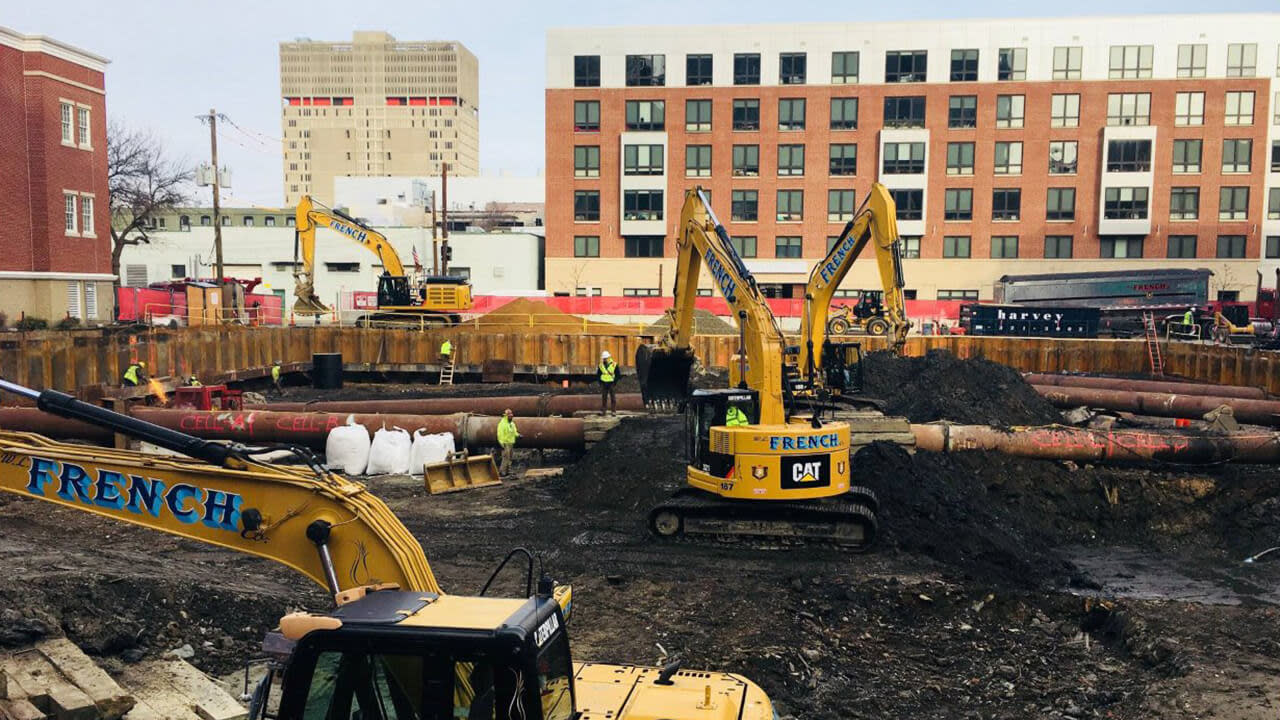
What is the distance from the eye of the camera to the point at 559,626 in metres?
5.85

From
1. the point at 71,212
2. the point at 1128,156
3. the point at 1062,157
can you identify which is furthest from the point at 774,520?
the point at 1128,156

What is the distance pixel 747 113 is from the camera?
62812 millimetres

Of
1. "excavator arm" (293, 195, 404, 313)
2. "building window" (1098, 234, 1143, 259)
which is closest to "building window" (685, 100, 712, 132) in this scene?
"building window" (1098, 234, 1143, 259)

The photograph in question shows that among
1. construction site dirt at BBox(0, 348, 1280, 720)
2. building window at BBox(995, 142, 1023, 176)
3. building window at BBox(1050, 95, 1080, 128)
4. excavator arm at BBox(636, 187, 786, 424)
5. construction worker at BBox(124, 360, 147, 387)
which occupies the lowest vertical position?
construction site dirt at BBox(0, 348, 1280, 720)

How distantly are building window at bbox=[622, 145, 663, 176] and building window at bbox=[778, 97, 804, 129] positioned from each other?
27.4ft

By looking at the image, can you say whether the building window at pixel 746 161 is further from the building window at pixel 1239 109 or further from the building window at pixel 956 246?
the building window at pixel 1239 109

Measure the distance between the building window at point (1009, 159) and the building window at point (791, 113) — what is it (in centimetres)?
1271

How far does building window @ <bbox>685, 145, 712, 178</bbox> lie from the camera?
2495 inches

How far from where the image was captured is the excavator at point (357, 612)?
529 centimetres

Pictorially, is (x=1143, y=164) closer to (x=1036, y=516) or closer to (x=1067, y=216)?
(x=1067, y=216)

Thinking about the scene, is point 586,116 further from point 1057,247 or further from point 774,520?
point 774,520

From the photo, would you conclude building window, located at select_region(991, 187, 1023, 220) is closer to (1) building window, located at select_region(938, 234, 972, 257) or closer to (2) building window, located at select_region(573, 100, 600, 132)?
(1) building window, located at select_region(938, 234, 972, 257)

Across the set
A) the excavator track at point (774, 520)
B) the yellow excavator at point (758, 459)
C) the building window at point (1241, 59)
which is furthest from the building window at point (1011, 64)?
the excavator track at point (774, 520)

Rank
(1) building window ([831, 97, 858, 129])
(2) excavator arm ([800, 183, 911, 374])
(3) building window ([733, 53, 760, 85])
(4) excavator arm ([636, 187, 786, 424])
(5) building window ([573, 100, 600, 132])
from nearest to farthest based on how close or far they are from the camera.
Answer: (4) excavator arm ([636, 187, 786, 424]), (2) excavator arm ([800, 183, 911, 374]), (1) building window ([831, 97, 858, 129]), (3) building window ([733, 53, 760, 85]), (5) building window ([573, 100, 600, 132])
